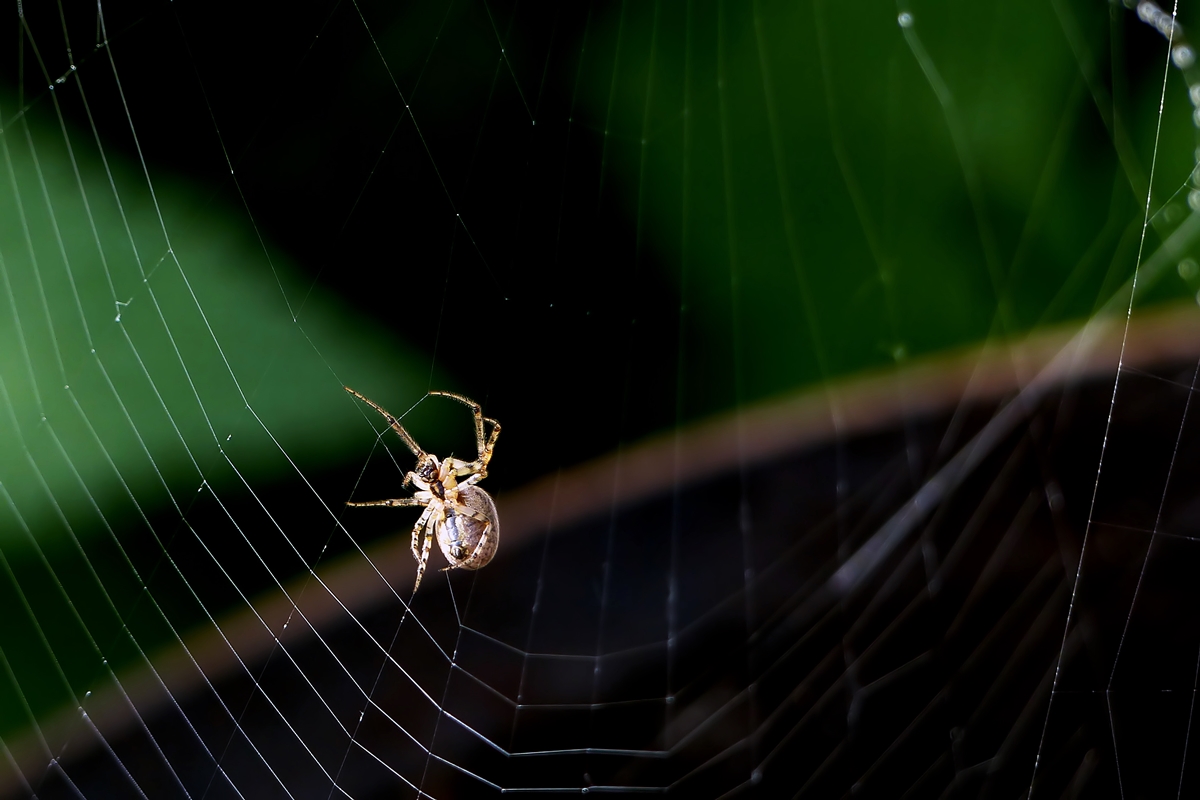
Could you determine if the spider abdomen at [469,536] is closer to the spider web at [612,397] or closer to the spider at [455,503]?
the spider at [455,503]

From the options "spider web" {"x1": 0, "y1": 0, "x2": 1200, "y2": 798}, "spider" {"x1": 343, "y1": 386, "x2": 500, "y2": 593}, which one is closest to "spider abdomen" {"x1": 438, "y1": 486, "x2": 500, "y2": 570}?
"spider" {"x1": 343, "y1": 386, "x2": 500, "y2": 593}

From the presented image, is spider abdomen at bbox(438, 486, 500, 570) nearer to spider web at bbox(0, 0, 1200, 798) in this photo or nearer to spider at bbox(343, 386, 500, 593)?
spider at bbox(343, 386, 500, 593)

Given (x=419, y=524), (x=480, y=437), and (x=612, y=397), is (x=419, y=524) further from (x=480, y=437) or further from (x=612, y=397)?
(x=612, y=397)

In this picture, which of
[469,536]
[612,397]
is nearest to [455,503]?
[469,536]

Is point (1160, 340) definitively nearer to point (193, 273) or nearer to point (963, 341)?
point (963, 341)

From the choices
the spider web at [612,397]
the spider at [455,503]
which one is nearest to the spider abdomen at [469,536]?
the spider at [455,503]

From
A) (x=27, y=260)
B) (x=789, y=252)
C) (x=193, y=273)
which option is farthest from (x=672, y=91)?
(x=27, y=260)

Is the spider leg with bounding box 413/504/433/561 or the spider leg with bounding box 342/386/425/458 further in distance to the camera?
the spider leg with bounding box 413/504/433/561
